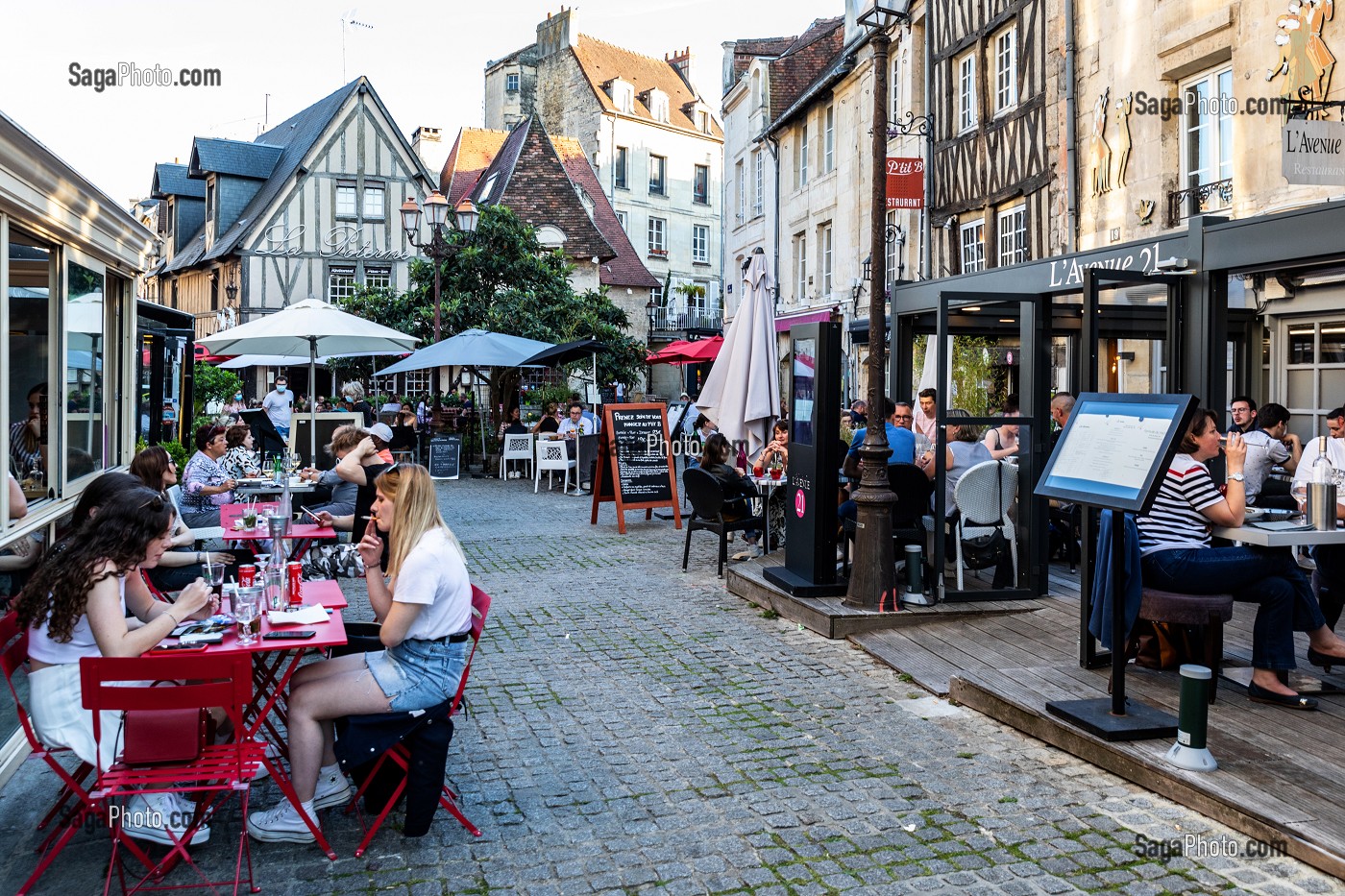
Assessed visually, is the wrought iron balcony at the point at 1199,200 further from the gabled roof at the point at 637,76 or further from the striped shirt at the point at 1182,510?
the gabled roof at the point at 637,76

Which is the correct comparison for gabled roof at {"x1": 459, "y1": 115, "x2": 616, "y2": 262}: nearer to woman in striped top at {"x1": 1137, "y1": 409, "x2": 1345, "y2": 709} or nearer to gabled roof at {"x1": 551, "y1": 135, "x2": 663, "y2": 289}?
gabled roof at {"x1": 551, "y1": 135, "x2": 663, "y2": 289}

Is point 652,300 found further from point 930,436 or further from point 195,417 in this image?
point 930,436

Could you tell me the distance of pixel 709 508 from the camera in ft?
31.6

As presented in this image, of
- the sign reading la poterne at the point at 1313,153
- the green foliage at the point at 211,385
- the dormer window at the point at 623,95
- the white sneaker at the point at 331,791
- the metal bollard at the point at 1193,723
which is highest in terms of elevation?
the dormer window at the point at 623,95

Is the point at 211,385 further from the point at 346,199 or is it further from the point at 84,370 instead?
the point at 84,370

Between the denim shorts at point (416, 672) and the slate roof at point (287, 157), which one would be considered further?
the slate roof at point (287, 157)

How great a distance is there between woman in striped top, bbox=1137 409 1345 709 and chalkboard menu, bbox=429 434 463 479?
1455 centimetres

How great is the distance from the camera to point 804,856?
12.9 feet

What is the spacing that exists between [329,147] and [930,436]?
25747mm

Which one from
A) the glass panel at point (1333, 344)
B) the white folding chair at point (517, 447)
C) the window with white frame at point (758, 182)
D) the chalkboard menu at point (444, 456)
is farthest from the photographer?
the window with white frame at point (758, 182)

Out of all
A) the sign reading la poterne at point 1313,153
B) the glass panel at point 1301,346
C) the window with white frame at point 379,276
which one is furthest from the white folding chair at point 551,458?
the window with white frame at point 379,276

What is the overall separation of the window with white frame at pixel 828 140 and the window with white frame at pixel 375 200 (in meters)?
14.0

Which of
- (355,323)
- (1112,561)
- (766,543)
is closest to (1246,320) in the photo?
(766,543)

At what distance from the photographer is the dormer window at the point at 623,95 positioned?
147 feet
